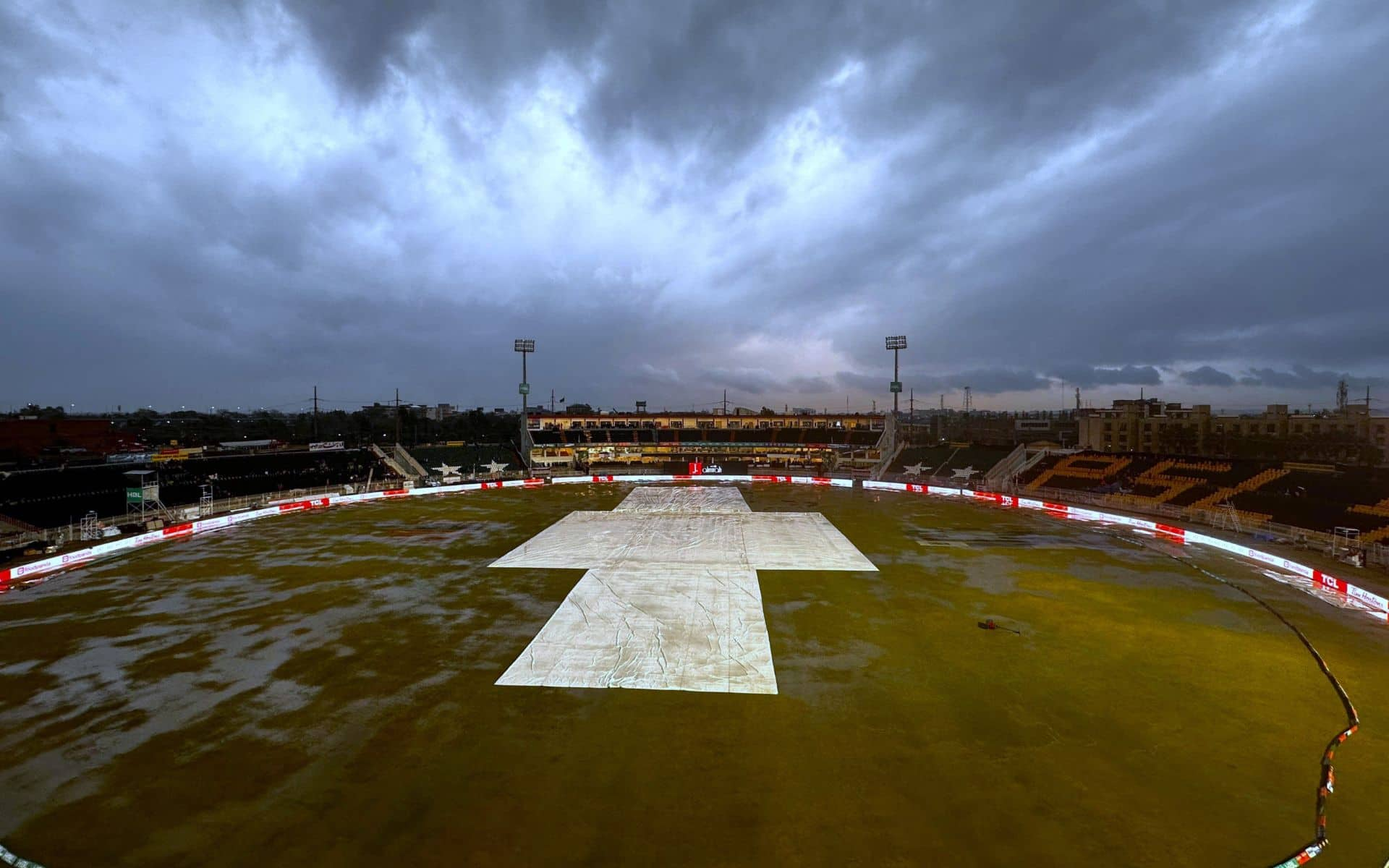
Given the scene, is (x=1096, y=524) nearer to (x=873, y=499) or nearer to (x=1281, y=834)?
(x=873, y=499)

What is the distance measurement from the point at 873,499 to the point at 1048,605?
30.6m

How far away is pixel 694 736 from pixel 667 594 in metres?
10.6

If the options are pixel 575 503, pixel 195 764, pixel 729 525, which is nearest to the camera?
pixel 195 764

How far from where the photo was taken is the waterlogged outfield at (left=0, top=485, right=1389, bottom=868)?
1014 cm

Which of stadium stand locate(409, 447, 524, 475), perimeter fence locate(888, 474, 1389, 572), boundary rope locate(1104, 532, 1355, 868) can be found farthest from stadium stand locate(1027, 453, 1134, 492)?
stadium stand locate(409, 447, 524, 475)

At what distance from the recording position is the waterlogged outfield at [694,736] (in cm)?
1014

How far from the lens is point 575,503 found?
51.2 metres

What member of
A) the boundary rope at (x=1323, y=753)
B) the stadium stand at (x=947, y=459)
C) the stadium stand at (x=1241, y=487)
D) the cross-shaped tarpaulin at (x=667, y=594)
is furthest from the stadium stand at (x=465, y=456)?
the boundary rope at (x=1323, y=753)

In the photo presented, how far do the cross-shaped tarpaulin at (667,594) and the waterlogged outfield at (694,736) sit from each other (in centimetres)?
93

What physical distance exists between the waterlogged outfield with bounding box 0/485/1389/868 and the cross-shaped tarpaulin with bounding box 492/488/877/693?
3.06ft

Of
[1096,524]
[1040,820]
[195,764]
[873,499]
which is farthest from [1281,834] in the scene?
[873,499]

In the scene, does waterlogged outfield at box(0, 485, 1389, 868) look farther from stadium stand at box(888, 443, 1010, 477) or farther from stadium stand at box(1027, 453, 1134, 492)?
stadium stand at box(888, 443, 1010, 477)

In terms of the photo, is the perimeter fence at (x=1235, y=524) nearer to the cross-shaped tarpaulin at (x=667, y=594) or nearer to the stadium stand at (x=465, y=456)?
the cross-shaped tarpaulin at (x=667, y=594)

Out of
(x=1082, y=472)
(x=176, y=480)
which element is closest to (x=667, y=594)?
(x=1082, y=472)
